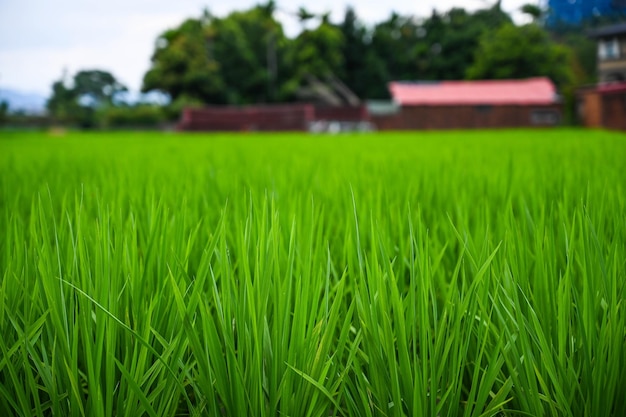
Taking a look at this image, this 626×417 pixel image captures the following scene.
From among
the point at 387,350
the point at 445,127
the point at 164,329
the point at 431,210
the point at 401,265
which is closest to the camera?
the point at 387,350

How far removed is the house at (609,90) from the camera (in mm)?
14594

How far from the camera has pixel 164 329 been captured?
0.72 m

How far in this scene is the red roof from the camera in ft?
84.9

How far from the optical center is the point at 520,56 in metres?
28.7

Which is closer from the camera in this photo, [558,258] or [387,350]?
[387,350]

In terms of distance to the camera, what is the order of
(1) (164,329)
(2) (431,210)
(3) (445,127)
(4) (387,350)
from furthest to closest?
(3) (445,127), (2) (431,210), (1) (164,329), (4) (387,350)

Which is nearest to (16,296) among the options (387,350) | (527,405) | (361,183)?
(387,350)

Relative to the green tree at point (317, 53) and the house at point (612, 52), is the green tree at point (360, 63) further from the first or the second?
the house at point (612, 52)

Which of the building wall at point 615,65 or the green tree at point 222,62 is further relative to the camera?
the green tree at point 222,62

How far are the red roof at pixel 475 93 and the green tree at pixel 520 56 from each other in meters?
1.11

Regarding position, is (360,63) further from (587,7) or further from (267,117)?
(587,7)

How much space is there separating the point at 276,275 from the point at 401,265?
1.08 ft

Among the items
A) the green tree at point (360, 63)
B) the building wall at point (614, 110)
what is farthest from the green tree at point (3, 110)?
the building wall at point (614, 110)

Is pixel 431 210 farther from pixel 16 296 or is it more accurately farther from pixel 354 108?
pixel 354 108
